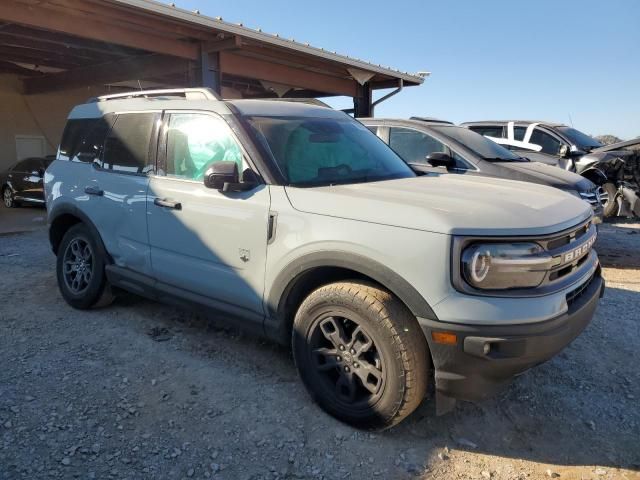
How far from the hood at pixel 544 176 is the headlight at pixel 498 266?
379 centimetres

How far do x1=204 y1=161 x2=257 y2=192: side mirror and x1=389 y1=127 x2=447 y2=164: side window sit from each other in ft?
12.1

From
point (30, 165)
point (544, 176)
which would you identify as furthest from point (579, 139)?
point (30, 165)

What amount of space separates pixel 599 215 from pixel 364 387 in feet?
17.1

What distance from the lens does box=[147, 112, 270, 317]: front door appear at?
3.14 m

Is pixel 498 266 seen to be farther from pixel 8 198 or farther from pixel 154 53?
pixel 8 198

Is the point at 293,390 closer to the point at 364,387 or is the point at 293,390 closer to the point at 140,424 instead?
the point at 364,387

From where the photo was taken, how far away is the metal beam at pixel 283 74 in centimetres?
1096

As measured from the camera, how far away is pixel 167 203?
3625 mm

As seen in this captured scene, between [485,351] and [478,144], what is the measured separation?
15.6 ft

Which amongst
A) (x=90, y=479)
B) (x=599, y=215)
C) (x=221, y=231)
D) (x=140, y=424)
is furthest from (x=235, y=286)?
(x=599, y=215)

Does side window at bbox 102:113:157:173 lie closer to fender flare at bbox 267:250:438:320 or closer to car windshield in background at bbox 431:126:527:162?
fender flare at bbox 267:250:438:320

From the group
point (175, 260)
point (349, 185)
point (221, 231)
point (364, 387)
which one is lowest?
point (364, 387)

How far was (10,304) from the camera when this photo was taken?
191 inches

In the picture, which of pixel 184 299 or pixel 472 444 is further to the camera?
pixel 184 299
